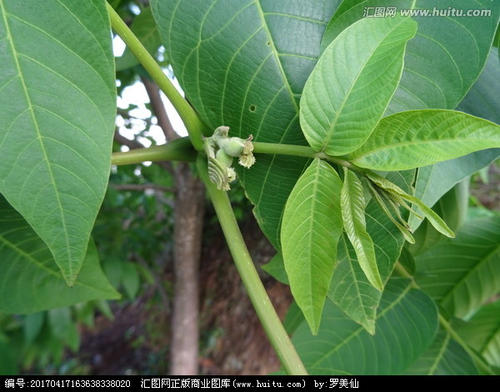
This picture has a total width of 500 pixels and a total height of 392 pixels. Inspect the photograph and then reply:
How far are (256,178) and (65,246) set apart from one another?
0.12 meters

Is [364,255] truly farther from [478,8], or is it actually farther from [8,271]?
[8,271]

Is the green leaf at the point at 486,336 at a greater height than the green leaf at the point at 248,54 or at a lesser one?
lesser

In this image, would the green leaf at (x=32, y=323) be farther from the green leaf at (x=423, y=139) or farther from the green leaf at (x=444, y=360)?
the green leaf at (x=423, y=139)

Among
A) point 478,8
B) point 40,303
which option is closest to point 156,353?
point 40,303

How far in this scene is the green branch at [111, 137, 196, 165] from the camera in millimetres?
292

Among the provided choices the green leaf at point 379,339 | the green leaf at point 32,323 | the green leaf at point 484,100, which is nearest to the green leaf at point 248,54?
the green leaf at point 484,100

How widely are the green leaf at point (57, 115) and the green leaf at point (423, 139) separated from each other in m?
0.15

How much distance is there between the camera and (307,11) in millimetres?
257

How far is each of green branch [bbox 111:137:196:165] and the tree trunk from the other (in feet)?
2.28

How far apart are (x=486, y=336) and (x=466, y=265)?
100 mm

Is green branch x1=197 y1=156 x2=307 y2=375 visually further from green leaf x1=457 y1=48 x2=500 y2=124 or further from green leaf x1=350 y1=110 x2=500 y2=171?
Answer: green leaf x1=457 y1=48 x2=500 y2=124

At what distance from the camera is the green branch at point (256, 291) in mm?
266

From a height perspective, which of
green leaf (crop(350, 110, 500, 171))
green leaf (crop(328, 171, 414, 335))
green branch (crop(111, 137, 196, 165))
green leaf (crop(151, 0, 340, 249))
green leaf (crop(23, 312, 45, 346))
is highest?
green leaf (crop(23, 312, 45, 346))
